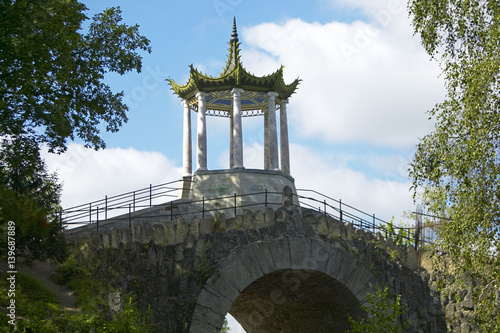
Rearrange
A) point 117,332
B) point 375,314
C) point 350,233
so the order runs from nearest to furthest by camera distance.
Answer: point 117,332 < point 375,314 < point 350,233

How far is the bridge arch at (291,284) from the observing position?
69.2 feet

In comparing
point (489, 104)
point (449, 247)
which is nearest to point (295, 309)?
point (449, 247)

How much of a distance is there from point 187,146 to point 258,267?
1165cm

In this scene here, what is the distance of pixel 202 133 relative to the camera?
3114cm

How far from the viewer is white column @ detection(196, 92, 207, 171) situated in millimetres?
30891

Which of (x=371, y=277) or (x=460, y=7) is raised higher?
(x=460, y=7)

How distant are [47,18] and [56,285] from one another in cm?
612

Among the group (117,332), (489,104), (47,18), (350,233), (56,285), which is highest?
(47,18)

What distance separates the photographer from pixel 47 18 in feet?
56.6

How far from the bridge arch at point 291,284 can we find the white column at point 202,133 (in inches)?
254

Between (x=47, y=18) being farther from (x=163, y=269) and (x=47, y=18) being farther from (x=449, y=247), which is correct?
(x=449, y=247)

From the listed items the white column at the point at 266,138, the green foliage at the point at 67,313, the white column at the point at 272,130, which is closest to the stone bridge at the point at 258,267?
the green foliage at the point at 67,313

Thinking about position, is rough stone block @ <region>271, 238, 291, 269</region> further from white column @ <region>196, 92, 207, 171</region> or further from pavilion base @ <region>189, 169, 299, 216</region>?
white column @ <region>196, 92, 207, 171</region>

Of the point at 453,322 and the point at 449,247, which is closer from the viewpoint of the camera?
the point at 449,247
